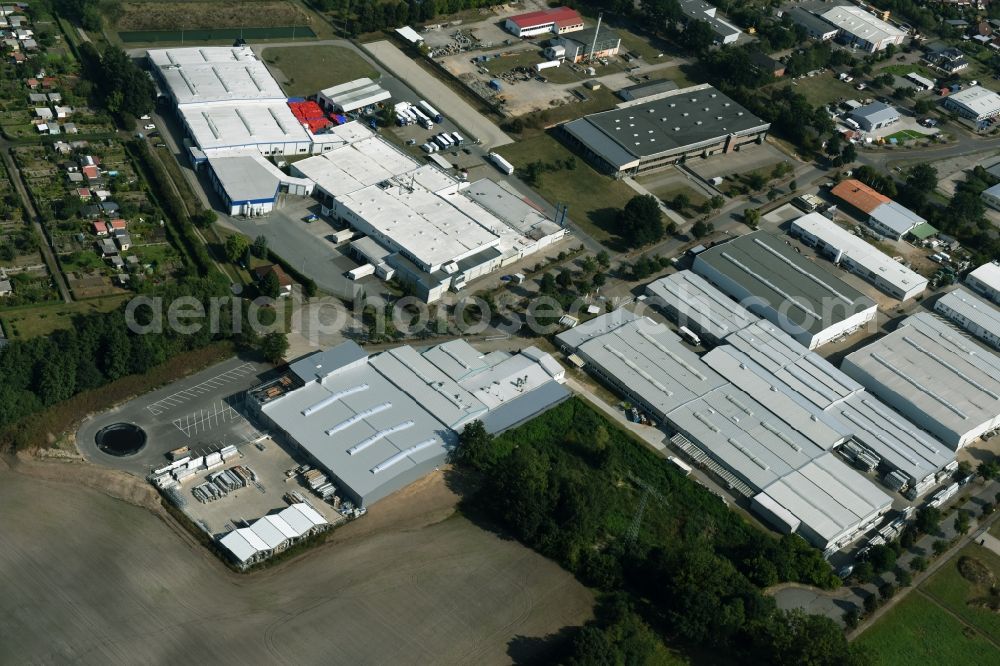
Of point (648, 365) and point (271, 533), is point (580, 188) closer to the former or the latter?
point (648, 365)

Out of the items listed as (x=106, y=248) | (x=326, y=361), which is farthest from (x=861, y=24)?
(x=106, y=248)

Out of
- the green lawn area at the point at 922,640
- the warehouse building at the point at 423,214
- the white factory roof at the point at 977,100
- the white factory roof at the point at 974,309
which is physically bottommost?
the green lawn area at the point at 922,640

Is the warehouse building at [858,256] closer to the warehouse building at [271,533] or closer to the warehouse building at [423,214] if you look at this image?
the warehouse building at [423,214]

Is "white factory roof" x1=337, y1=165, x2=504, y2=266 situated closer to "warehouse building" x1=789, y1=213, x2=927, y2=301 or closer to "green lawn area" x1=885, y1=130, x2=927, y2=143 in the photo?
"warehouse building" x1=789, y1=213, x2=927, y2=301

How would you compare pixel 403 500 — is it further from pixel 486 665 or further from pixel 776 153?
pixel 776 153

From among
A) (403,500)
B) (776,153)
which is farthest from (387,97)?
(403,500)

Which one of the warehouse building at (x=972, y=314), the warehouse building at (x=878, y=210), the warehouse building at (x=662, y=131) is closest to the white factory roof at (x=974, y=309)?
the warehouse building at (x=972, y=314)

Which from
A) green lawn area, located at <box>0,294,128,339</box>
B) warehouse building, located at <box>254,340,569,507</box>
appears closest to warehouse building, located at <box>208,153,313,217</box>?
green lawn area, located at <box>0,294,128,339</box>
